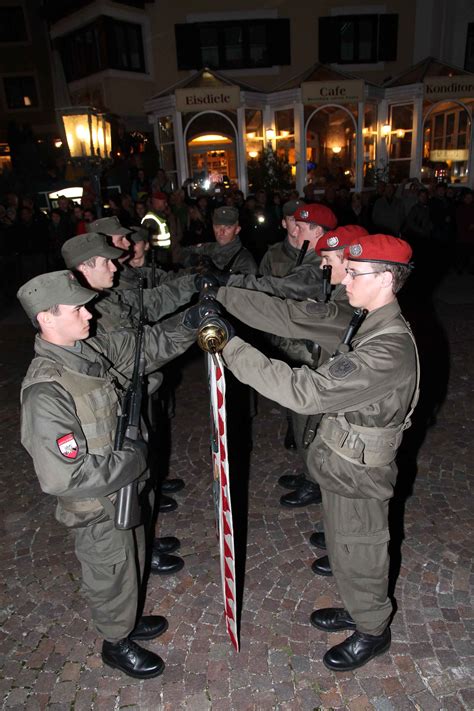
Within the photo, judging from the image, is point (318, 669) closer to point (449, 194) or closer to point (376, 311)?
point (376, 311)

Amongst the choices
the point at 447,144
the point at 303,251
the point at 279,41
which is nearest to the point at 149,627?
the point at 303,251

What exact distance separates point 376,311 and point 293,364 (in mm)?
2364

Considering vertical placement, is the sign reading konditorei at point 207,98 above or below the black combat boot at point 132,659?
above

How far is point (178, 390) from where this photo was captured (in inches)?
297

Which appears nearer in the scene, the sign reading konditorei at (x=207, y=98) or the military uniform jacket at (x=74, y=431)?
the military uniform jacket at (x=74, y=431)

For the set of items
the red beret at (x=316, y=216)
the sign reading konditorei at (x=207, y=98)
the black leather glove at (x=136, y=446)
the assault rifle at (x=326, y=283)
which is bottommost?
the black leather glove at (x=136, y=446)

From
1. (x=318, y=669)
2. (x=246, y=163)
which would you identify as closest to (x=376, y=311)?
(x=318, y=669)

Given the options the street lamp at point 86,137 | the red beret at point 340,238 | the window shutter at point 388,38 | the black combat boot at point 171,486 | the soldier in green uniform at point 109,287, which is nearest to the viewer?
the red beret at point 340,238

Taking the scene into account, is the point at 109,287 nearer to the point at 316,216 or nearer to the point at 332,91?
the point at 316,216

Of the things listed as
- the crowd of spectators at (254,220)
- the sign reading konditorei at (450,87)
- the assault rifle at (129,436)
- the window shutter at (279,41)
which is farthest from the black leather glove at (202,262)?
the window shutter at (279,41)

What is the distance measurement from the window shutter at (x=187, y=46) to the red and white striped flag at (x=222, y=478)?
21516 mm

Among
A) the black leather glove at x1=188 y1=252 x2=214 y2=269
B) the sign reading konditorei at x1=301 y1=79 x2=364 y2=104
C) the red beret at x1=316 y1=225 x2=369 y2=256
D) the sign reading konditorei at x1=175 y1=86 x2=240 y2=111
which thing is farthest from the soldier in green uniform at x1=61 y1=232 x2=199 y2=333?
the sign reading konditorei at x1=301 y1=79 x2=364 y2=104

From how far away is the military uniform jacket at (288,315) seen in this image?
3.27 meters

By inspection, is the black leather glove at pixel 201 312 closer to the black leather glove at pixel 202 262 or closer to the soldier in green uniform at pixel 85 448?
the soldier in green uniform at pixel 85 448
